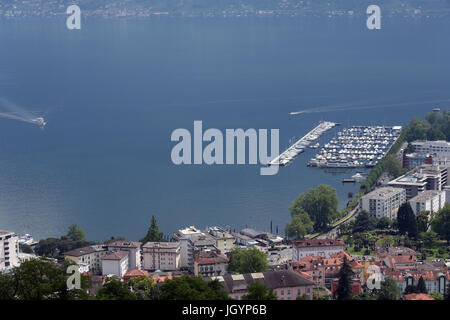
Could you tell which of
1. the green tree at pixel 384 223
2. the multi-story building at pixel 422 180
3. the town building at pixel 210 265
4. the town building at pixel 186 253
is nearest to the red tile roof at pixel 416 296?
the town building at pixel 210 265

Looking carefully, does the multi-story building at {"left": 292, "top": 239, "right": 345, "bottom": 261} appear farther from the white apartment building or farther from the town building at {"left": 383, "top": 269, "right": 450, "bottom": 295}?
the white apartment building

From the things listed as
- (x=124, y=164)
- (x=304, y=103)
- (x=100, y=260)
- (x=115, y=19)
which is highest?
(x=115, y=19)

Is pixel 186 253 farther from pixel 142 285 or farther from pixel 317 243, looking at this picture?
pixel 142 285

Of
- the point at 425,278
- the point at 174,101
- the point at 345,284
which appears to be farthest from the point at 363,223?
the point at 174,101

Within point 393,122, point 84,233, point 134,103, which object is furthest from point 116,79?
point 84,233

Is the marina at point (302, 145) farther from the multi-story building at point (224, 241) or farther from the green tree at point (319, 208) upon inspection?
the multi-story building at point (224, 241)

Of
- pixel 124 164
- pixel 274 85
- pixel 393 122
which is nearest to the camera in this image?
pixel 124 164

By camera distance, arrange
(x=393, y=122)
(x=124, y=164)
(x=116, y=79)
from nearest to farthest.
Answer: (x=124, y=164) → (x=393, y=122) → (x=116, y=79)

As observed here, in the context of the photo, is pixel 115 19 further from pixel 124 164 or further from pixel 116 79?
pixel 124 164
